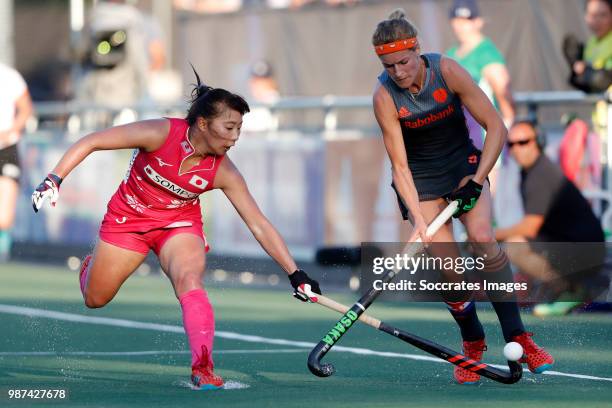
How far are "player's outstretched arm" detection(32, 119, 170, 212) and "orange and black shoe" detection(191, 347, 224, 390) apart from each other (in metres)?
1.12

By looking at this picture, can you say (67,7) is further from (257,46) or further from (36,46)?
(257,46)

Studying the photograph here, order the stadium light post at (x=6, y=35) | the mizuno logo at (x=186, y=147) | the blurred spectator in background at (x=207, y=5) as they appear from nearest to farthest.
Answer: the mizuno logo at (x=186, y=147)
the stadium light post at (x=6, y=35)
the blurred spectator in background at (x=207, y=5)

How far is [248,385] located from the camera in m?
7.67

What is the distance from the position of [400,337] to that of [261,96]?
8.86 m

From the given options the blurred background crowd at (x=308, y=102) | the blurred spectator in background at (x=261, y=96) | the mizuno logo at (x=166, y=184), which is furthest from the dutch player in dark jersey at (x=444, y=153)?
the blurred spectator in background at (x=261, y=96)

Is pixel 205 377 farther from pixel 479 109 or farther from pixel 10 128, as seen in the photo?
pixel 10 128

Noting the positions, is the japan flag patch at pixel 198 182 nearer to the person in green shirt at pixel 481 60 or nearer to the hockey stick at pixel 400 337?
the hockey stick at pixel 400 337

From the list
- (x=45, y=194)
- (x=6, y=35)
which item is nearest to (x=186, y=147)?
(x=45, y=194)

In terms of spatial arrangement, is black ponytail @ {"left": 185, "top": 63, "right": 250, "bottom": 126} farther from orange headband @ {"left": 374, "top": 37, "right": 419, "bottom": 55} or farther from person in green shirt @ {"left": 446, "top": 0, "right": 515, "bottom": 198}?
person in green shirt @ {"left": 446, "top": 0, "right": 515, "bottom": 198}

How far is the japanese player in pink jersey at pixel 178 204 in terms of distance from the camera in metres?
7.54

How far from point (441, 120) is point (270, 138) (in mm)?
7439

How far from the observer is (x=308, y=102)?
15359mm

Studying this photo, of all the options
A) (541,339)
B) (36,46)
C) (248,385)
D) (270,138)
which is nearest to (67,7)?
(36,46)

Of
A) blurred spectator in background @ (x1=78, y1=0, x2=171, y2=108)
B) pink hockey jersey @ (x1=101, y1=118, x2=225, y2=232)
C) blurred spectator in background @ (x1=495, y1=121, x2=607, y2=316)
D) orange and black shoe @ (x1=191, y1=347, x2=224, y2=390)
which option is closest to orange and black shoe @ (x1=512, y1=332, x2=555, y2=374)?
orange and black shoe @ (x1=191, y1=347, x2=224, y2=390)
